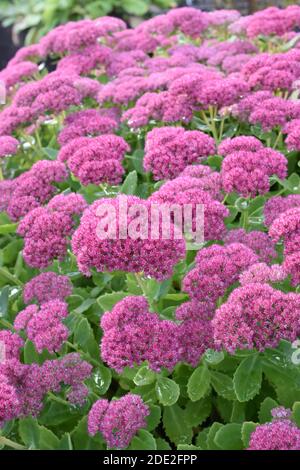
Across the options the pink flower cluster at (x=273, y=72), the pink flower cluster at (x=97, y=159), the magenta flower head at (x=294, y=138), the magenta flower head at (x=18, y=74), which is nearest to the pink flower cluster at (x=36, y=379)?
the pink flower cluster at (x=97, y=159)

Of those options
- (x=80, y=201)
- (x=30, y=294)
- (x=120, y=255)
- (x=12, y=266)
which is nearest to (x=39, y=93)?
(x=12, y=266)

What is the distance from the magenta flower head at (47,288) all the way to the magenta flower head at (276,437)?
0.73 meters

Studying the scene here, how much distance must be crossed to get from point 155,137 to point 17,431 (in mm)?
1021

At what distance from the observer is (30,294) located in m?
1.84

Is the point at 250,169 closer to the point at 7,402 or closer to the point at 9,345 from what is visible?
the point at 9,345

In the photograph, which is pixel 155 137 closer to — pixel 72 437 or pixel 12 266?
pixel 12 266

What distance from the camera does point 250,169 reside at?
1.83 m

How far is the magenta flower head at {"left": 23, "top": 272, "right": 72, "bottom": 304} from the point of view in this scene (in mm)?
1806

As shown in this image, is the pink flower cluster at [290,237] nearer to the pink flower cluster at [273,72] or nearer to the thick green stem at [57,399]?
the thick green stem at [57,399]

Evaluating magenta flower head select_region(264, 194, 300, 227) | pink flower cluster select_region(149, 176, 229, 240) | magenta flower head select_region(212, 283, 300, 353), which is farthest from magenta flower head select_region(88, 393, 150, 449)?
magenta flower head select_region(264, 194, 300, 227)

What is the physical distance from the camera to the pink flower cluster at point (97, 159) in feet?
6.57

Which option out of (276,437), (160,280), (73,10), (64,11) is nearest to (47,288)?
(160,280)

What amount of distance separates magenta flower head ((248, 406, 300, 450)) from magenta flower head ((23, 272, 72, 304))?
727 mm

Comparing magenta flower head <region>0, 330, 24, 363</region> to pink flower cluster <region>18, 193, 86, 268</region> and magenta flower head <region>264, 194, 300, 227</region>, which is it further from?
magenta flower head <region>264, 194, 300, 227</region>
